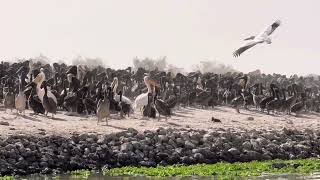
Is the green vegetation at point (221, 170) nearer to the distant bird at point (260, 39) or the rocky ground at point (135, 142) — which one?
the rocky ground at point (135, 142)

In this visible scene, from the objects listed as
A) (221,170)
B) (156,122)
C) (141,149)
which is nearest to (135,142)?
(141,149)

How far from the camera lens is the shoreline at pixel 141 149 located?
80.0ft

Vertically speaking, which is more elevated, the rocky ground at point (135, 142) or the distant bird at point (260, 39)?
the distant bird at point (260, 39)

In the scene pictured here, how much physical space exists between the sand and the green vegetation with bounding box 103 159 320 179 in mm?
3465

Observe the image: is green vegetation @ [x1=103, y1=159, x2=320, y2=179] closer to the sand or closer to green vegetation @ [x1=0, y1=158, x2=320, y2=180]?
green vegetation @ [x1=0, y1=158, x2=320, y2=180]

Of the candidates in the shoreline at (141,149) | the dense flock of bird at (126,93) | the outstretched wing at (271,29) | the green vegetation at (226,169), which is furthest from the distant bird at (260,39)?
the dense flock of bird at (126,93)

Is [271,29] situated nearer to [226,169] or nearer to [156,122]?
[226,169]

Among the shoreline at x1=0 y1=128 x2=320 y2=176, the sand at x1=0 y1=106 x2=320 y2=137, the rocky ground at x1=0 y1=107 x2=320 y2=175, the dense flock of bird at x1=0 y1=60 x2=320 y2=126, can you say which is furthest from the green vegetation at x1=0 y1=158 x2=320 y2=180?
the dense flock of bird at x1=0 y1=60 x2=320 y2=126

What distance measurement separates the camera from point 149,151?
26.7 m

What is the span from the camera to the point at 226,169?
83.1 ft

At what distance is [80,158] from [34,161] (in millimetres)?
1601

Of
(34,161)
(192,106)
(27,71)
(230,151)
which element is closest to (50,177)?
(34,161)

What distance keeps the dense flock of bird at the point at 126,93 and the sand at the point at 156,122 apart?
1.50ft

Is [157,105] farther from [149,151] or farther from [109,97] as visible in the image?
[149,151]
